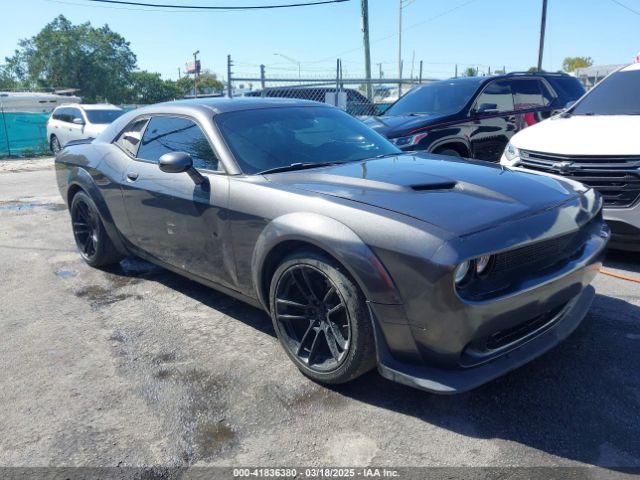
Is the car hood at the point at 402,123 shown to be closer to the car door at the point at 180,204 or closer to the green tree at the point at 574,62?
the car door at the point at 180,204

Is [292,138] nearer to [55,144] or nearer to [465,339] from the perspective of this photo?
[465,339]

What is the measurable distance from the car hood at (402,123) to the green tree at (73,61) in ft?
172

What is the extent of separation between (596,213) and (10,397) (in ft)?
11.6

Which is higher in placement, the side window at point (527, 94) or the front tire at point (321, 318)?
the side window at point (527, 94)

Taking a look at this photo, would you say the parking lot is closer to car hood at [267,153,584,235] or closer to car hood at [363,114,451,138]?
car hood at [267,153,584,235]

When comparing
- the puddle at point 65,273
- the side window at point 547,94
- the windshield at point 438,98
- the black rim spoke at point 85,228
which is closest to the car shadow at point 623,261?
the windshield at point 438,98

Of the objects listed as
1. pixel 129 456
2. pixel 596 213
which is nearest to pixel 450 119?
pixel 596 213

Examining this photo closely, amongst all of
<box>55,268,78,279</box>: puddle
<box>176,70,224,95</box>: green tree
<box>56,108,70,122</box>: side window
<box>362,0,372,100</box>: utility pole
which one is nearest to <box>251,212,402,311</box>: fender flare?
<box>55,268,78,279</box>: puddle

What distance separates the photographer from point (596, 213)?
3154 millimetres

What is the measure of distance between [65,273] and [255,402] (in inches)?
123

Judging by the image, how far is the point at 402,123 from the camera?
6941 millimetres

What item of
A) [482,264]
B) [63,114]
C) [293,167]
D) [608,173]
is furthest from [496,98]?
[63,114]

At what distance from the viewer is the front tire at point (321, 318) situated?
256 centimetres

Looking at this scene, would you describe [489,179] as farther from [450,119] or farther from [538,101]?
[538,101]
